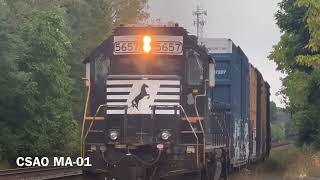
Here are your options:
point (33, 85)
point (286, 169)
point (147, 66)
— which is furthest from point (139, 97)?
point (286, 169)

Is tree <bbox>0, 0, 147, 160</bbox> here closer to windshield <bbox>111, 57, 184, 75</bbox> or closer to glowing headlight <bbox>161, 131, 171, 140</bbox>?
windshield <bbox>111, 57, 184, 75</bbox>

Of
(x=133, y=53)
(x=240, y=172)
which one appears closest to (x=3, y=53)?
(x=240, y=172)

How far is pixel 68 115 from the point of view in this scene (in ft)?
113

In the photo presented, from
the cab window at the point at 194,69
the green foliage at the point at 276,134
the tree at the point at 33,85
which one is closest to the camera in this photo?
the cab window at the point at 194,69

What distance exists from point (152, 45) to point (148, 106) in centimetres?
144

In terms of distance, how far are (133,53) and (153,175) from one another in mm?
2907

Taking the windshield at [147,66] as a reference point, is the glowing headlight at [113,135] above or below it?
below

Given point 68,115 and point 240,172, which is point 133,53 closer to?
point 240,172

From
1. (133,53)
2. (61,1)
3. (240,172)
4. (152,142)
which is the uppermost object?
(61,1)

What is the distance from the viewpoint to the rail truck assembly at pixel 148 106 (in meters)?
13.9

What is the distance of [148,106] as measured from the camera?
1440cm

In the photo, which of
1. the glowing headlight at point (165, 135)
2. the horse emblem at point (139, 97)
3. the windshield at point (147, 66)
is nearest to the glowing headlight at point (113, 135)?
the horse emblem at point (139, 97)

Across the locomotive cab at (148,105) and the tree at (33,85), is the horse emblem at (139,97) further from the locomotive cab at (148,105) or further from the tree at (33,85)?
the tree at (33,85)

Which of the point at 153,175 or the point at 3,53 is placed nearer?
the point at 153,175
